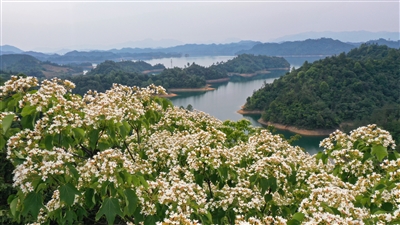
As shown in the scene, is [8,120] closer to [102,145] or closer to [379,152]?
[102,145]

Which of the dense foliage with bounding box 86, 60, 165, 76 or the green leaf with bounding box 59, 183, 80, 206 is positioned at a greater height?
the green leaf with bounding box 59, 183, 80, 206

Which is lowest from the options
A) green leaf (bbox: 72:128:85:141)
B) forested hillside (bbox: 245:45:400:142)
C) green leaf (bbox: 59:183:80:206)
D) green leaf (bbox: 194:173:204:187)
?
forested hillside (bbox: 245:45:400:142)

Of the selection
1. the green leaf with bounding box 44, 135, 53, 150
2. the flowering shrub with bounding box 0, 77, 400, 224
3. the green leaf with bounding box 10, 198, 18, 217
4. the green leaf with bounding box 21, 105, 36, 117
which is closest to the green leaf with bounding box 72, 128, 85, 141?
the flowering shrub with bounding box 0, 77, 400, 224

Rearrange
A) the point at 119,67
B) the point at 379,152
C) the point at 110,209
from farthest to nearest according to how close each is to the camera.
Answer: the point at 119,67, the point at 379,152, the point at 110,209

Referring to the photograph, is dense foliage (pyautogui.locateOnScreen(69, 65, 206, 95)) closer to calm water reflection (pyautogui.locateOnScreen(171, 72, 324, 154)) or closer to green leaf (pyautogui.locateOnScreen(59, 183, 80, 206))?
calm water reflection (pyautogui.locateOnScreen(171, 72, 324, 154))

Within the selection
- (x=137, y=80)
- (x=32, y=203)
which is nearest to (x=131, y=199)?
(x=32, y=203)

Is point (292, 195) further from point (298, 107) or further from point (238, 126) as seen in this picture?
point (298, 107)

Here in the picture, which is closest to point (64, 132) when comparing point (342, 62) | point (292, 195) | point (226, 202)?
point (226, 202)
